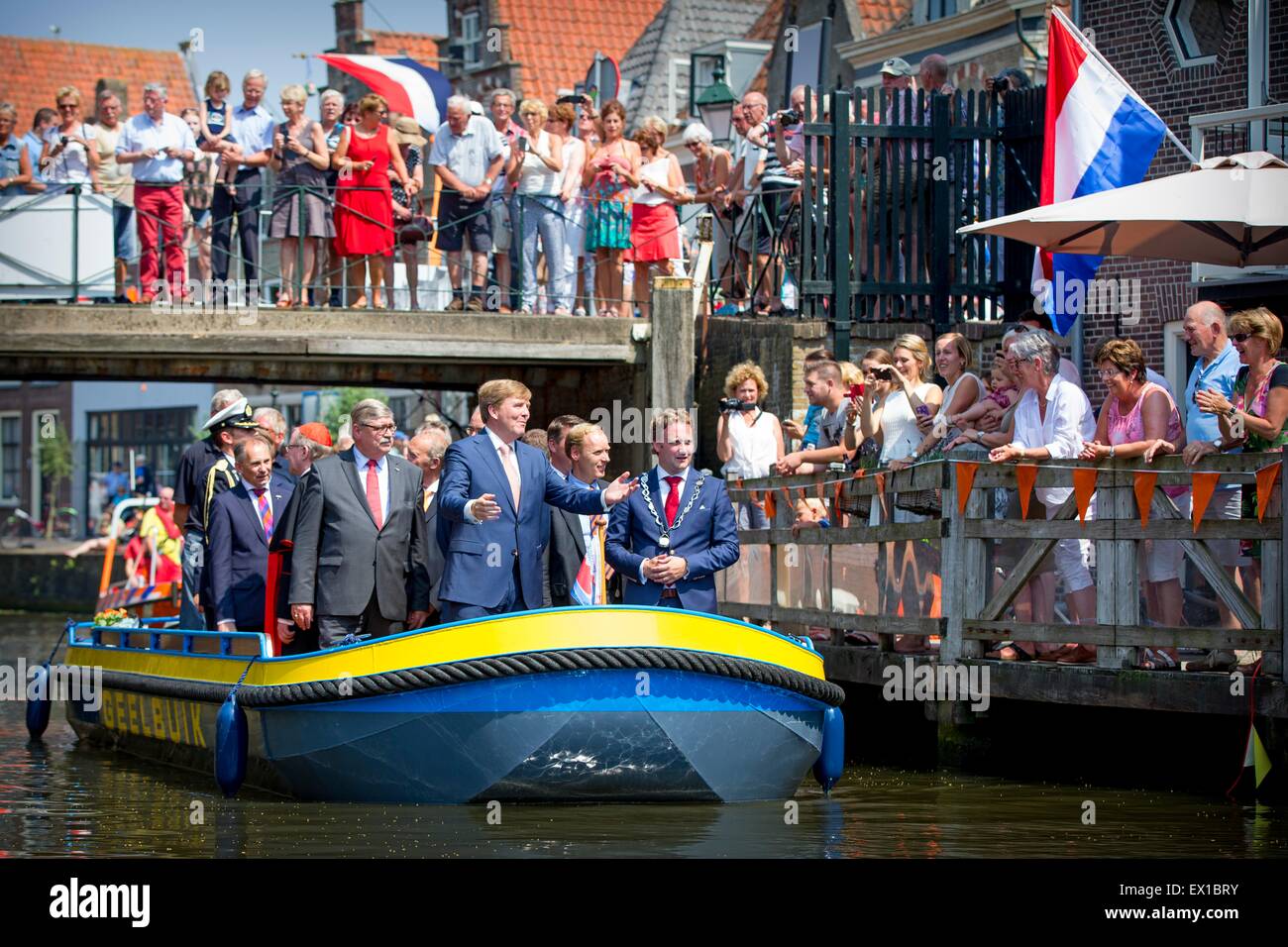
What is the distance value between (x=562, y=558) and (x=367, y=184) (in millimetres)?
8853

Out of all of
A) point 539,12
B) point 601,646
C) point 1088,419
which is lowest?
point 601,646

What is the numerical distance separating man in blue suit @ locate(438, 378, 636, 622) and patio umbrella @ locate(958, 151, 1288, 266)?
3435 millimetres

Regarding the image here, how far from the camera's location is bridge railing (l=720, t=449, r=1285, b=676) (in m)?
10.7

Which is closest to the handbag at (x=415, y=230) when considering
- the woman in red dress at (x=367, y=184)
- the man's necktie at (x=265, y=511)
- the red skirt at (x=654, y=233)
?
the woman in red dress at (x=367, y=184)

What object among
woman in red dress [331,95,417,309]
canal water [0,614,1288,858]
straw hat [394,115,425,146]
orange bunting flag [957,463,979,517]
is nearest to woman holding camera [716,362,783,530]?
orange bunting flag [957,463,979,517]

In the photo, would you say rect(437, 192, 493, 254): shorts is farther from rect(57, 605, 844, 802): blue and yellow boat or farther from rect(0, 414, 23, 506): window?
rect(0, 414, 23, 506): window

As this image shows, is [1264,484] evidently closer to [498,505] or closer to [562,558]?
[562,558]

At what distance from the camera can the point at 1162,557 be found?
11.1 m

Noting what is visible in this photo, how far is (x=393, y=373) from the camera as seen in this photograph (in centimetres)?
2156

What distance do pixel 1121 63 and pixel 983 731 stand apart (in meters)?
8.98
